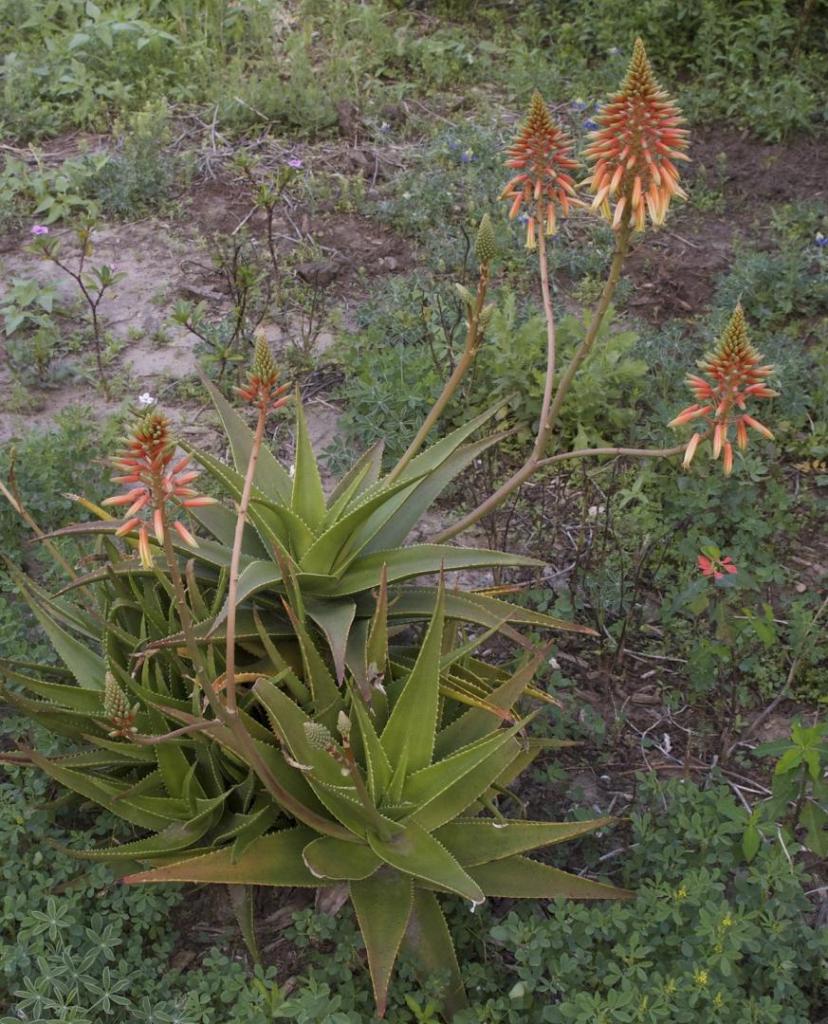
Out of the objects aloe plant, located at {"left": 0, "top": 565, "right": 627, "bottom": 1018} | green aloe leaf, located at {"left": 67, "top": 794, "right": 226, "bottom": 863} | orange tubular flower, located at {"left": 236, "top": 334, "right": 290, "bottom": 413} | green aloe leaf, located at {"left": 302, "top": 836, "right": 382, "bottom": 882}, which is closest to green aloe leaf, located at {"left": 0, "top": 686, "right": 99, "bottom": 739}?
aloe plant, located at {"left": 0, "top": 565, "right": 627, "bottom": 1018}

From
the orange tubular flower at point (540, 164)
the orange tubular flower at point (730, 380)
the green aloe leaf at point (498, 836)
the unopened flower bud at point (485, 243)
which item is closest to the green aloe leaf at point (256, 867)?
the green aloe leaf at point (498, 836)

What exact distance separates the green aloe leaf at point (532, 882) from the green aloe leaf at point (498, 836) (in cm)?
7

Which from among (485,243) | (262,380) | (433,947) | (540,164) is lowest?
(433,947)

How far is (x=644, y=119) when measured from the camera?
8.59 feet

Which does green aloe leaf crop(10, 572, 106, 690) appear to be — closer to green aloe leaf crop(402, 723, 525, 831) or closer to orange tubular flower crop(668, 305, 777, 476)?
green aloe leaf crop(402, 723, 525, 831)

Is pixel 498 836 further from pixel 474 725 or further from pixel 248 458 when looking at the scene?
pixel 248 458

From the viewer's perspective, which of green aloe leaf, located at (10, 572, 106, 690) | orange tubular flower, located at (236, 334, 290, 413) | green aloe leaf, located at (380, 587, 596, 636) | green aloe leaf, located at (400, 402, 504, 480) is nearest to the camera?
orange tubular flower, located at (236, 334, 290, 413)

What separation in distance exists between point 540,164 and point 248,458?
46.1 inches

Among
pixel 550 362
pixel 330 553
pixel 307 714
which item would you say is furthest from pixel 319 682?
pixel 550 362

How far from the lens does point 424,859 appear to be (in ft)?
8.58

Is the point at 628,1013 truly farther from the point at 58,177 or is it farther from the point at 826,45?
the point at 826,45

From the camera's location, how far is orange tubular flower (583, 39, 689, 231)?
8.59ft

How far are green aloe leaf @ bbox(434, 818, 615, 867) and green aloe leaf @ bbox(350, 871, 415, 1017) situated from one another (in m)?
0.16

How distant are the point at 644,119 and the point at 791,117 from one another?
477cm
